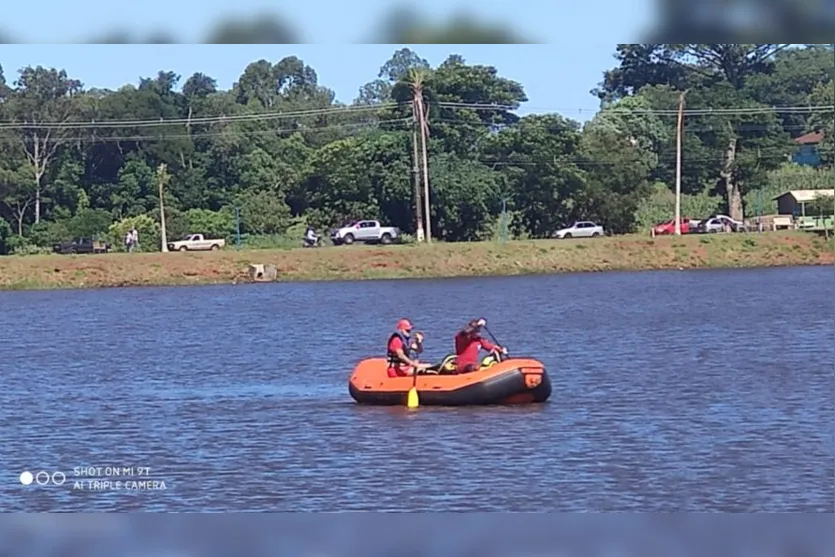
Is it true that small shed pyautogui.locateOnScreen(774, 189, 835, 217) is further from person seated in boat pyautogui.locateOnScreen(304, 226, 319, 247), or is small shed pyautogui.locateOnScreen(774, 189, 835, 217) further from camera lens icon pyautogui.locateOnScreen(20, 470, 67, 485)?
camera lens icon pyautogui.locateOnScreen(20, 470, 67, 485)

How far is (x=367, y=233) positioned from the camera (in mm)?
29484

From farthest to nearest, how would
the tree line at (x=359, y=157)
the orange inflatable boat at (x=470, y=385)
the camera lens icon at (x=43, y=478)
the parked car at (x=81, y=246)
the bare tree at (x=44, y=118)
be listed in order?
the parked car at (x=81, y=246), the bare tree at (x=44, y=118), the tree line at (x=359, y=157), the orange inflatable boat at (x=470, y=385), the camera lens icon at (x=43, y=478)

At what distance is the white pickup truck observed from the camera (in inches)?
1404

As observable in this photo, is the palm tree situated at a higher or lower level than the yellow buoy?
higher

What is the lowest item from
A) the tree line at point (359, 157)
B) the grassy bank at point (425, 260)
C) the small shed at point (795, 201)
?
the grassy bank at point (425, 260)

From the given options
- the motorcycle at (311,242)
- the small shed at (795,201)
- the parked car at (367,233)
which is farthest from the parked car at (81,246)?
the small shed at (795,201)

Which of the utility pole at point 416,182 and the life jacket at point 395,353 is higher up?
the utility pole at point 416,182

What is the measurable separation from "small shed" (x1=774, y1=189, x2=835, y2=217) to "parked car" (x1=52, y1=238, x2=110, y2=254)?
13.2 m

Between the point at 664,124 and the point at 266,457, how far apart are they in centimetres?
1407

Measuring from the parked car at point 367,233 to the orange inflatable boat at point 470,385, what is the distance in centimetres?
936

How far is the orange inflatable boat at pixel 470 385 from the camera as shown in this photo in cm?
1859

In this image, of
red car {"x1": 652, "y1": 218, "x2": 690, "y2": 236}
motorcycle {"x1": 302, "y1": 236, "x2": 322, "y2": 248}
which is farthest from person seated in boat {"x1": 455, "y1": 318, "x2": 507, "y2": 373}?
motorcycle {"x1": 302, "y1": 236, "x2": 322, "y2": 248}

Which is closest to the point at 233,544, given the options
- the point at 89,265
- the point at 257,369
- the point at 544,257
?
the point at 257,369

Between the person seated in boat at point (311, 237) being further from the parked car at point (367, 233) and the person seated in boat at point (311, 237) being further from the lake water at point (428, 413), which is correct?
the lake water at point (428, 413)
